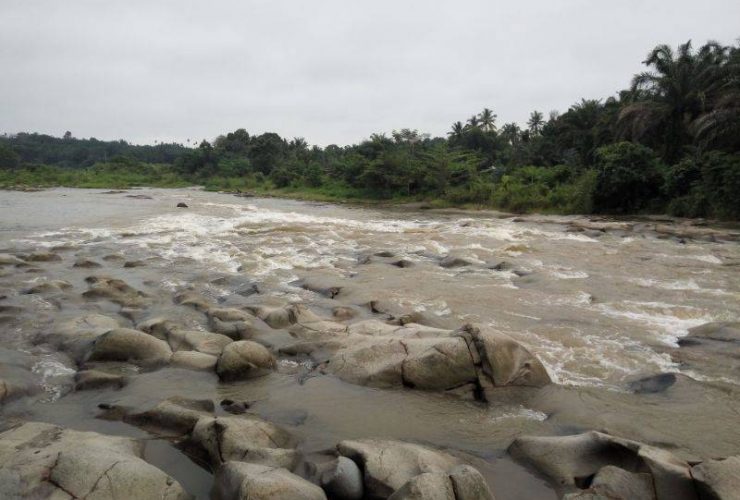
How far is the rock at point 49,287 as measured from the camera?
1066 cm

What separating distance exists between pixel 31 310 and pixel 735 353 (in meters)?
12.3

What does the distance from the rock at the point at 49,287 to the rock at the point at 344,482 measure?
30.9ft

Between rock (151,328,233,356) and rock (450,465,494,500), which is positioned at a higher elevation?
rock (450,465,494,500)

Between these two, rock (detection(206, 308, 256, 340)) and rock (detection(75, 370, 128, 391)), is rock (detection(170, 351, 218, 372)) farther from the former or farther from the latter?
rock (detection(206, 308, 256, 340))

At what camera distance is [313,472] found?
4.44m

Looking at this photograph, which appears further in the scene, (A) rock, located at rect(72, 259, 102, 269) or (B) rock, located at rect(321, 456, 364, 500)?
(A) rock, located at rect(72, 259, 102, 269)

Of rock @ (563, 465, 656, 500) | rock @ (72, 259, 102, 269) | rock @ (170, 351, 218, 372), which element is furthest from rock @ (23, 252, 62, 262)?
rock @ (563, 465, 656, 500)

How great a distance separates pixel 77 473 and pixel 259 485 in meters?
1.48

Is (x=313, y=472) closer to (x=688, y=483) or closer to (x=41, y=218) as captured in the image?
(x=688, y=483)

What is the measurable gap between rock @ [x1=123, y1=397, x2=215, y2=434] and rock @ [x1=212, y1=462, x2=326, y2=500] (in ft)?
3.87

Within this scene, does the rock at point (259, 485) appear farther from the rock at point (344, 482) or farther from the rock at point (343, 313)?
the rock at point (343, 313)

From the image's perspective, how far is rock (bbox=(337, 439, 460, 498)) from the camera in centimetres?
405

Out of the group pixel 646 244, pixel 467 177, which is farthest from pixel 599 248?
pixel 467 177

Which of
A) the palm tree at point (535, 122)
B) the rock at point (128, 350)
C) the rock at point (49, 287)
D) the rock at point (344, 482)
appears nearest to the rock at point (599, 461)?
the rock at point (344, 482)
